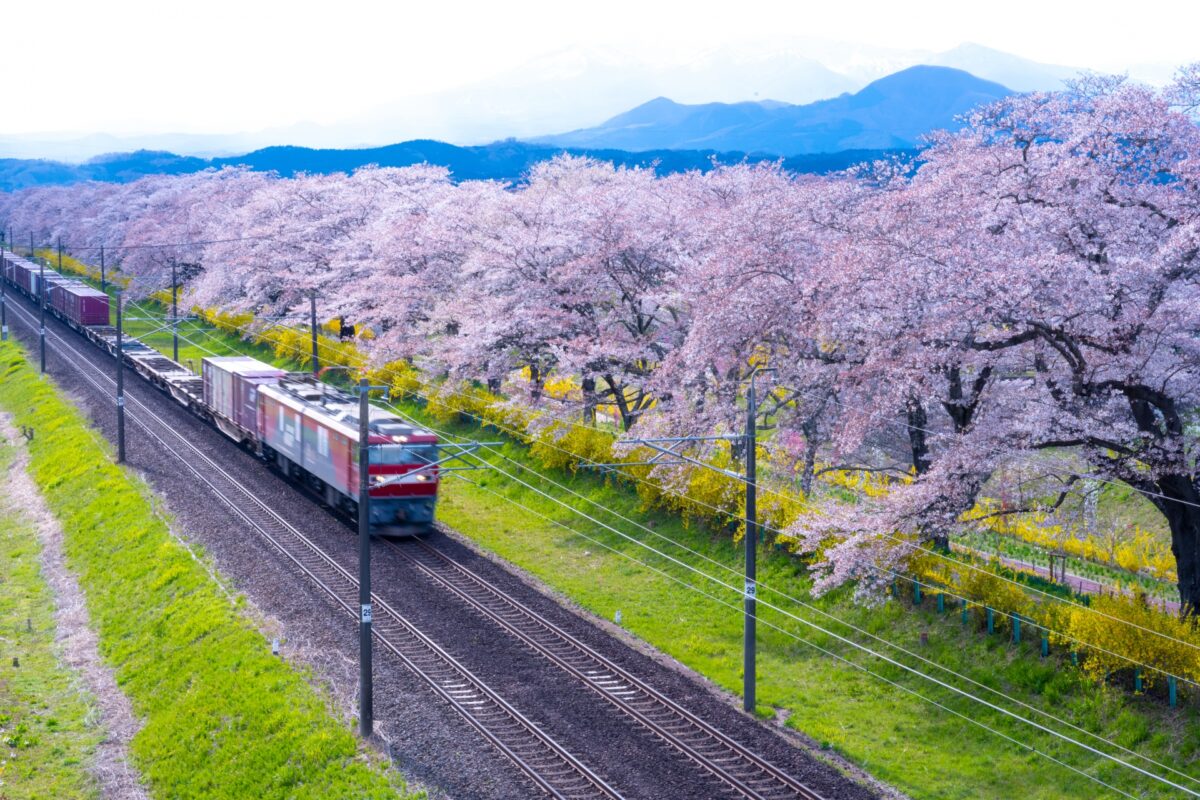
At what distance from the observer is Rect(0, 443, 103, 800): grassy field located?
1759 centimetres

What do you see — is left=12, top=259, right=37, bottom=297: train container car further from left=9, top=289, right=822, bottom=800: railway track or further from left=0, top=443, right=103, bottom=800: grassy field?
left=9, top=289, right=822, bottom=800: railway track

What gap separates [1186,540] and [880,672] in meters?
5.70

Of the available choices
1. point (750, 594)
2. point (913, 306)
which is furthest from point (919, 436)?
point (750, 594)

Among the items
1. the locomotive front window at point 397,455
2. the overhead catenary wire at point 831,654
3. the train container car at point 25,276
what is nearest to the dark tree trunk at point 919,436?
the overhead catenary wire at point 831,654

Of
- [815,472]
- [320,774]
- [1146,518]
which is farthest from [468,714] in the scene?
[1146,518]

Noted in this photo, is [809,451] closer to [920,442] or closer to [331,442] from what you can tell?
[920,442]

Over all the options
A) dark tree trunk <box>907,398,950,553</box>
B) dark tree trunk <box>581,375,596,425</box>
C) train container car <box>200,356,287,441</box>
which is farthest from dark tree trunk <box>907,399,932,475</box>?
train container car <box>200,356,287,441</box>

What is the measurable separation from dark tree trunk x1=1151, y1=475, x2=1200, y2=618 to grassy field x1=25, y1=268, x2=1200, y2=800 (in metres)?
2.40

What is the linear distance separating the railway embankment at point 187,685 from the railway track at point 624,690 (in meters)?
4.31

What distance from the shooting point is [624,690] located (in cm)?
1898

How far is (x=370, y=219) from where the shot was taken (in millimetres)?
54031

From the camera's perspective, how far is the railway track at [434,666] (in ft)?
52.1

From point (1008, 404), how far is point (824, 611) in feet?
19.2

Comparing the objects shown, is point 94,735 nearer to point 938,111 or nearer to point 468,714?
point 468,714
